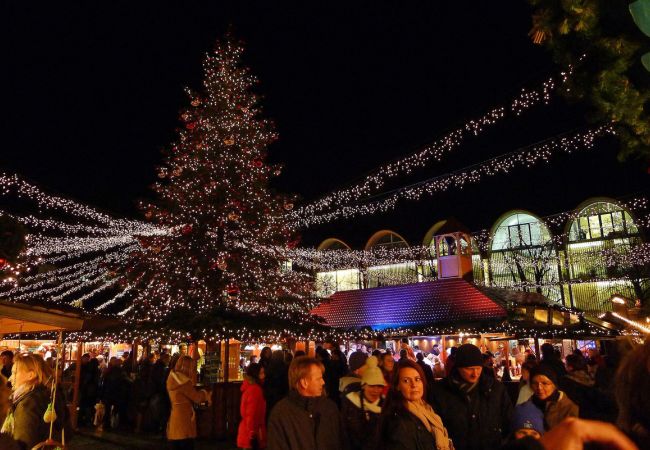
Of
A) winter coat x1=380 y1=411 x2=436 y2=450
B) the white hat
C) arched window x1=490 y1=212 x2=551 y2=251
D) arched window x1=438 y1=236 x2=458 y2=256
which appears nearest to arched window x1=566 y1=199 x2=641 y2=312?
Answer: arched window x1=490 y1=212 x2=551 y2=251

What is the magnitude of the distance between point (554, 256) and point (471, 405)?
2489cm

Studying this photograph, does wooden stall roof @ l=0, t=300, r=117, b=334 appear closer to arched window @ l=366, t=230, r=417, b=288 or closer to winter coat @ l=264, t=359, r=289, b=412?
winter coat @ l=264, t=359, r=289, b=412

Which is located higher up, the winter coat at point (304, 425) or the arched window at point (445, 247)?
the arched window at point (445, 247)

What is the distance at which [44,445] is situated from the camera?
12.3ft

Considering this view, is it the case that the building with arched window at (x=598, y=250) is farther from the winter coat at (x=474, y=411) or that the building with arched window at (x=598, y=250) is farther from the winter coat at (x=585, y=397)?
the winter coat at (x=474, y=411)

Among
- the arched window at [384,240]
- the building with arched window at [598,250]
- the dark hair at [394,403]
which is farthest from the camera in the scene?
the arched window at [384,240]

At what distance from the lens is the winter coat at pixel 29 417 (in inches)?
152

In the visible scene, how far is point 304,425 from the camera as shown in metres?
3.30

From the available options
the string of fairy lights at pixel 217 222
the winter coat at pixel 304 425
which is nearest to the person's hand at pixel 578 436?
the winter coat at pixel 304 425

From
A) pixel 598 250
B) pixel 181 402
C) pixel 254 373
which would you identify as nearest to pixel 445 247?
pixel 598 250

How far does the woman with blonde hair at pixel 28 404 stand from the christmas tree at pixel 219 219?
37.1 feet

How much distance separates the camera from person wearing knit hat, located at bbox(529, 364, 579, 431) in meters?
3.85

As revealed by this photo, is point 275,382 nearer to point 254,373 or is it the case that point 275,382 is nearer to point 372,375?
point 254,373

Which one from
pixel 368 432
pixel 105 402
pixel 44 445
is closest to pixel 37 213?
pixel 105 402
